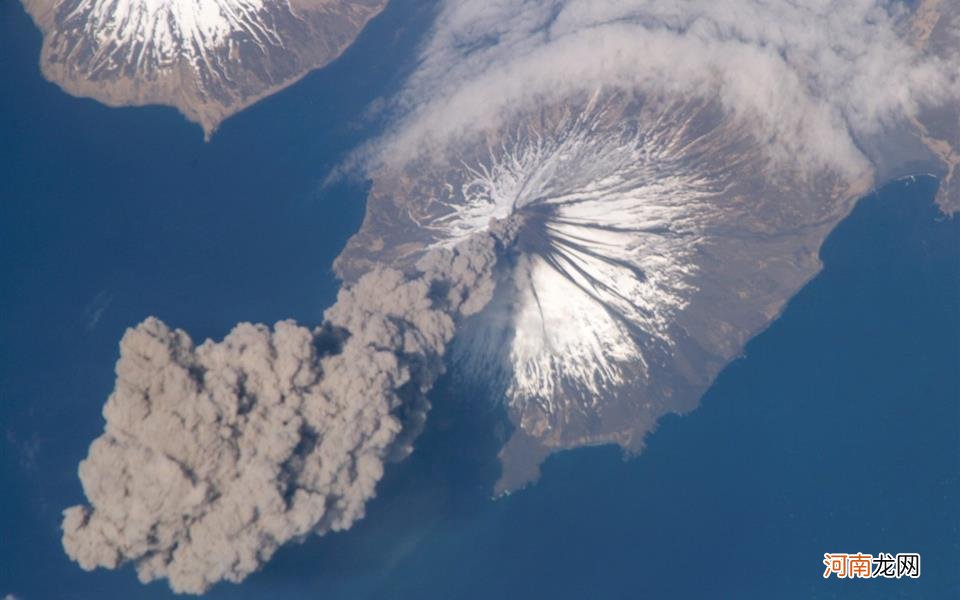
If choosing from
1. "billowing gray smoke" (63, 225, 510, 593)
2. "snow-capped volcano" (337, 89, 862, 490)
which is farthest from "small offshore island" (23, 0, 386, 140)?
"billowing gray smoke" (63, 225, 510, 593)

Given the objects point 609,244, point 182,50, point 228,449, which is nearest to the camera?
point 228,449

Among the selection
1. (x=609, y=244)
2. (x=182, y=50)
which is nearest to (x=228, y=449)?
(x=609, y=244)

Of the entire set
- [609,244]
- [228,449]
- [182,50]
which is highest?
[182,50]

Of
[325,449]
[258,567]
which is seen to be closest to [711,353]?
[325,449]

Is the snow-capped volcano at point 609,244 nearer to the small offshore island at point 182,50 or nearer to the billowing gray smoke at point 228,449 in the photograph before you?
the billowing gray smoke at point 228,449

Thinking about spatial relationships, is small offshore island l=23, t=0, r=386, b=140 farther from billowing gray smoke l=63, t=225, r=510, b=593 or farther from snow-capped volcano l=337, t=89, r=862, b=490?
billowing gray smoke l=63, t=225, r=510, b=593

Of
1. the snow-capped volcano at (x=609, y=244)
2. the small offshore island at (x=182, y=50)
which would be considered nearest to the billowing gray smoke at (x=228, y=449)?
the snow-capped volcano at (x=609, y=244)

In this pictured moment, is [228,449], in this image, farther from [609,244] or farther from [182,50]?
[182,50]
